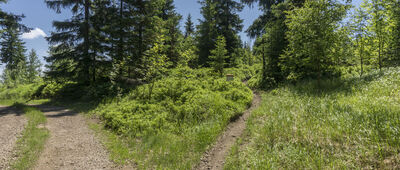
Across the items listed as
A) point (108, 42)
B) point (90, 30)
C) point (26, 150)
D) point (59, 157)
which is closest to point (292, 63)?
point (59, 157)

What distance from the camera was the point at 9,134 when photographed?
6.18 meters

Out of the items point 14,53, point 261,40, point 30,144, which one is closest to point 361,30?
point 261,40

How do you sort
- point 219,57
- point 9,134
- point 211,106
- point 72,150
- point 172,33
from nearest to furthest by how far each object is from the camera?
1. point 72,150
2. point 9,134
3. point 211,106
4. point 219,57
5. point 172,33

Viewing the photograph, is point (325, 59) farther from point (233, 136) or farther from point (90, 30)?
point (90, 30)

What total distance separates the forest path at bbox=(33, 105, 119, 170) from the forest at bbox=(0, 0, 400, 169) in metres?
0.04

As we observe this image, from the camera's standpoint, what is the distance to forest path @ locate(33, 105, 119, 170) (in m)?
4.66

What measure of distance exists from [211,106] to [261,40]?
11361 millimetres

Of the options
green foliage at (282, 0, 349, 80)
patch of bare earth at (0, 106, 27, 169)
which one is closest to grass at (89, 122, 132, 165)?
patch of bare earth at (0, 106, 27, 169)

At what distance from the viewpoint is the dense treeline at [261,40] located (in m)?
9.33

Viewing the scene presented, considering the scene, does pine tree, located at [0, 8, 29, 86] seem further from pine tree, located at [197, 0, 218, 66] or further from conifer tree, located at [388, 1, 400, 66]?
conifer tree, located at [388, 1, 400, 66]

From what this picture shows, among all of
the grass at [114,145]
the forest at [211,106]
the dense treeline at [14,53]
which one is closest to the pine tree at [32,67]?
the dense treeline at [14,53]

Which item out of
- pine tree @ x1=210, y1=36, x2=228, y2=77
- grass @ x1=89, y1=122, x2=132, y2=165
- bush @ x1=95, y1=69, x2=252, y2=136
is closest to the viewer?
grass @ x1=89, y1=122, x2=132, y2=165

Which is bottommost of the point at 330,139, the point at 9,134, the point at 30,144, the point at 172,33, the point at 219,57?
the point at 30,144

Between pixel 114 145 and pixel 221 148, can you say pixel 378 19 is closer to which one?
pixel 221 148
